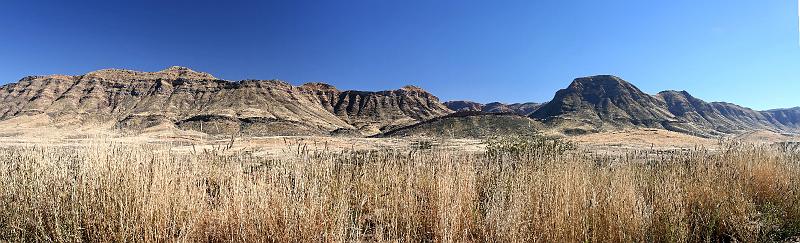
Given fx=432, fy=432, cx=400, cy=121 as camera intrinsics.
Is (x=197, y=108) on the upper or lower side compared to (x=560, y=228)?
upper

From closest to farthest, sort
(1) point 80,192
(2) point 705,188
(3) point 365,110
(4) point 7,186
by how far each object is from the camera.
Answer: (1) point 80,192 → (4) point 7,186 → (2) point 705,188 → (3) point 365,110

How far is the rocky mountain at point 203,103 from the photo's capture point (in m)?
73.0

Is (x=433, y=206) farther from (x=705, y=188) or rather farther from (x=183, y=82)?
(x=183, y=82)

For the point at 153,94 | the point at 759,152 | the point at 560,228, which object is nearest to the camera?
the point at 560,228

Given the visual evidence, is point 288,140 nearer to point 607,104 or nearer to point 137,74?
point 607,104

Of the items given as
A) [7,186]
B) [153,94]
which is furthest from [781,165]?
[153,94]

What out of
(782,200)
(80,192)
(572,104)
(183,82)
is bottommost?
(782,200)

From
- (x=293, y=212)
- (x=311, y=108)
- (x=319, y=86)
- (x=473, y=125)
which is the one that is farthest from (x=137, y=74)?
(x=293, y=212)

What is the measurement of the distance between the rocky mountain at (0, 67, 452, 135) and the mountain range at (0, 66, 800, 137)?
22cm

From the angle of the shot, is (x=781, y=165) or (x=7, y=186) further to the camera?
(x=781, y=165)

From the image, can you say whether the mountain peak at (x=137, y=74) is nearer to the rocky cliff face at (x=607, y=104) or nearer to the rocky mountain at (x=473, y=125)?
the rocky mountain at (x=473, y=125)

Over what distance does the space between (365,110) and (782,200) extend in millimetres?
105278

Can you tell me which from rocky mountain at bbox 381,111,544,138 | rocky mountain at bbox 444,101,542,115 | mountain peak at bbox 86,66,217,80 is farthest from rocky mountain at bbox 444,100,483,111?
rocky mountain at bbox 381,111,544,138

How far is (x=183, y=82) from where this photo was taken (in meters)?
93.5
